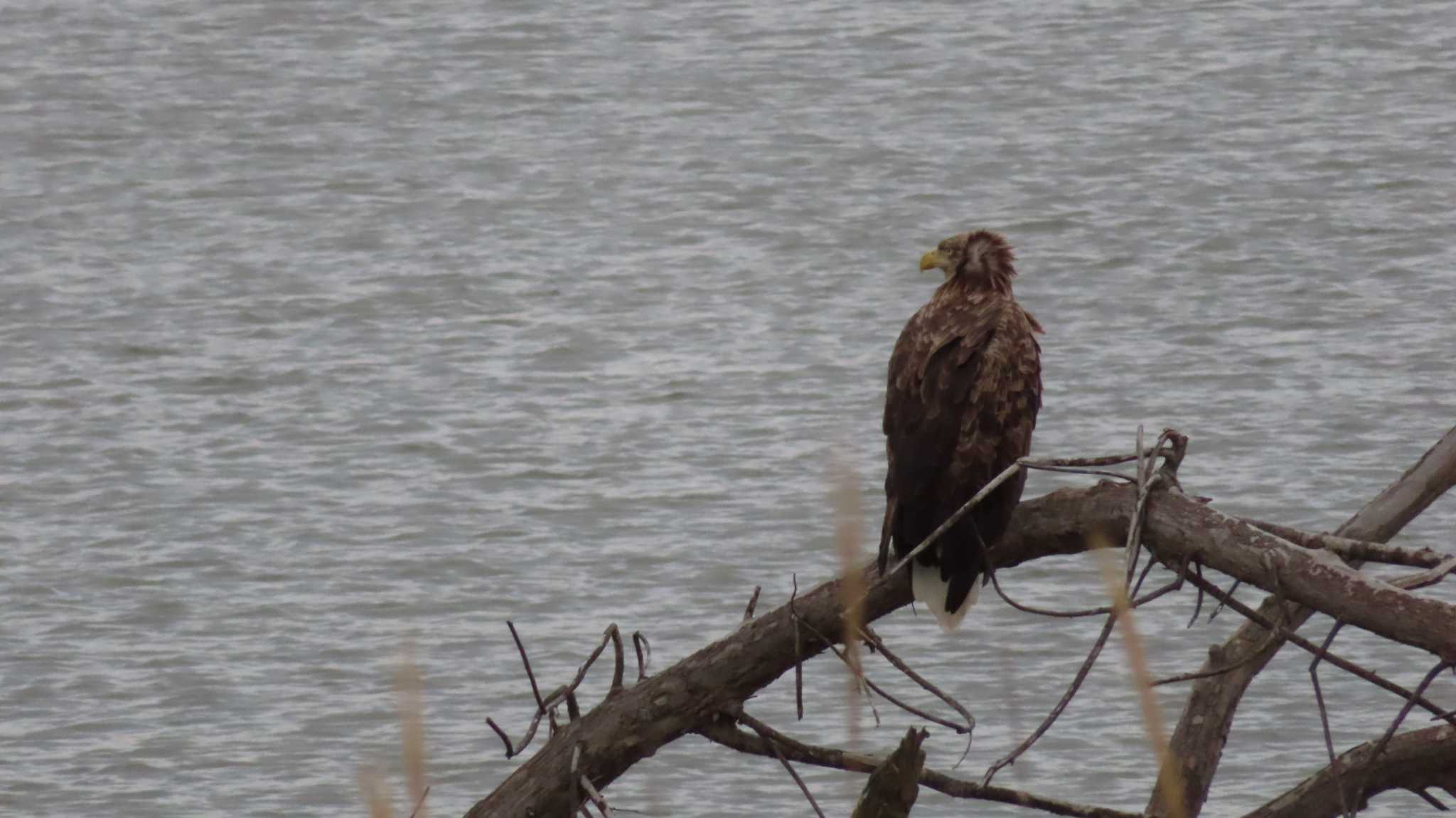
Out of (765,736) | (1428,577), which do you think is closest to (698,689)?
(765,736)

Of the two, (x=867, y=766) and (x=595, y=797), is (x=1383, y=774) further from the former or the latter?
(x=595, y=797)

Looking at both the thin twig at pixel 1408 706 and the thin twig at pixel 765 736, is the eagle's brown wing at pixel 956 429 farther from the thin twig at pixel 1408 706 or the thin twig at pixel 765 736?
the thin twig at pixel 1408 706

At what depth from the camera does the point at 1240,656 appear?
490cm

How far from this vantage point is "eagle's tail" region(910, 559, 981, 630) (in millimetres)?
4879

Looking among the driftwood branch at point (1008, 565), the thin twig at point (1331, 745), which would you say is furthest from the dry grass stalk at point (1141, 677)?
the thin twig at point (1331, 745)

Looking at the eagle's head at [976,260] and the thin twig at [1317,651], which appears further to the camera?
the eagle's head at [976,260]

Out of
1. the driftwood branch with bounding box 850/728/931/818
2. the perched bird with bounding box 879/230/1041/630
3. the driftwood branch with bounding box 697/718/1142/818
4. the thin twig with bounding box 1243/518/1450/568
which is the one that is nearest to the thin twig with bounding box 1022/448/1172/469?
the thin twig with bounding box 1243/518/1450/568

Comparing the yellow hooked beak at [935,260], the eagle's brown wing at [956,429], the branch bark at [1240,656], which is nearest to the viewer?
the branch bark at [1240,656]

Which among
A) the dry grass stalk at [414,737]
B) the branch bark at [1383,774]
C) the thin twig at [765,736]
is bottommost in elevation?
the branch bark at [1383,774]

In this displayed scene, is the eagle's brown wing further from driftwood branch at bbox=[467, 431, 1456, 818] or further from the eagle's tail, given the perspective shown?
driftwood branch at bbox=[467, 431, 1456, 818]

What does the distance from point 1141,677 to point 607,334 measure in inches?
422

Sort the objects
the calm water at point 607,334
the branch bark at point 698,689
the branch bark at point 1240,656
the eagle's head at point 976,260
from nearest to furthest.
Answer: the branch bark at point 698,689 < the branch bark at point 1240,656 < the eagle's head at point 976,260 < the calm water at point 607,334

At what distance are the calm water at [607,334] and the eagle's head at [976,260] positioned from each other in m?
3.04

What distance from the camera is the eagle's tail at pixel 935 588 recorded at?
4.88m
